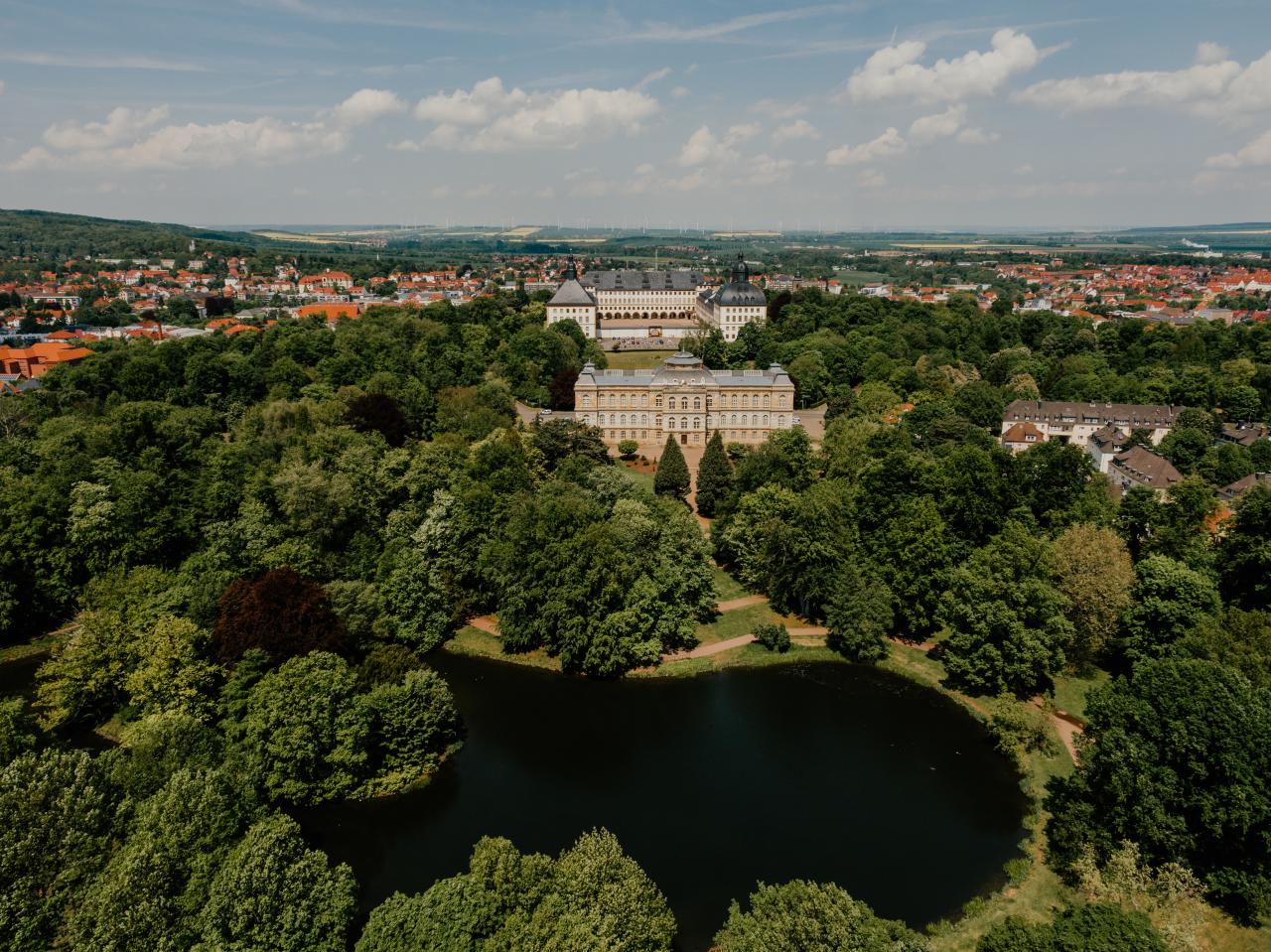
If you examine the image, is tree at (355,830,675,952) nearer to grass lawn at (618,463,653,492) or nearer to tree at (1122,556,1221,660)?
tree at (1122,556,1221,660)

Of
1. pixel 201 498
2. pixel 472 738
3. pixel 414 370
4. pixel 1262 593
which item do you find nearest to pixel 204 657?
pixel 472 738


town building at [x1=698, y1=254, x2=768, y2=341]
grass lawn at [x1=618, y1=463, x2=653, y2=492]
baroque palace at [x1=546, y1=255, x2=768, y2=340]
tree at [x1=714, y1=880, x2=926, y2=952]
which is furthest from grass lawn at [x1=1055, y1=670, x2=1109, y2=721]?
town building at [x1=698, y1=254, x2=768, y2=341]

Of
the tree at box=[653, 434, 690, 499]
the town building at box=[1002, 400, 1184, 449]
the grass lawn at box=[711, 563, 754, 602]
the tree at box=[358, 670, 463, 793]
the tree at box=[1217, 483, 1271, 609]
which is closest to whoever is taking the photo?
the tree at box=[358, 670, 463, 793]

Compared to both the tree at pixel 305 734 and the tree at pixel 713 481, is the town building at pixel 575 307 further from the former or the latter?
the tree at pixel 305 734

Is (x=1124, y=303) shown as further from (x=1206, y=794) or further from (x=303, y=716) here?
(x=303, y=716)

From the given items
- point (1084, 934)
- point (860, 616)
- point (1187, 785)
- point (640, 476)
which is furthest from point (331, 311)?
point (1084, 934)
